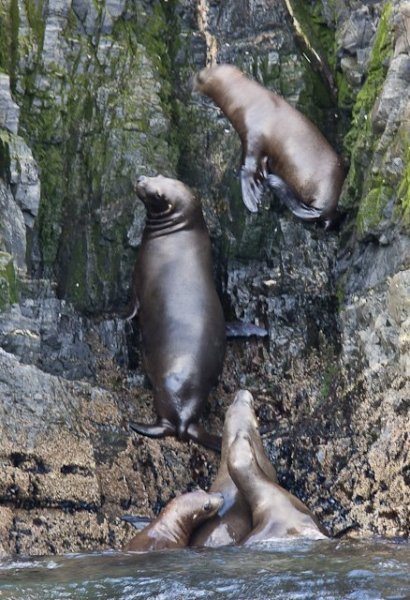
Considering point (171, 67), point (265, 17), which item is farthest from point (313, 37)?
point (171, 67)

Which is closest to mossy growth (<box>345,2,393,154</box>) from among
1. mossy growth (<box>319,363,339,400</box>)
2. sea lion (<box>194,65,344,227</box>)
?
sea lion (<box>194,65,344,227</box>)

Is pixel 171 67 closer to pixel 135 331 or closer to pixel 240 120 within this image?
pixel 240 120

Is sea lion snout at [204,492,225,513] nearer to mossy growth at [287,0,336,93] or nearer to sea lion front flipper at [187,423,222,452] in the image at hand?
sea lion front flipper at [187,423,222,452]

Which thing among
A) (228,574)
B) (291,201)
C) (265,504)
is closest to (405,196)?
(291,201)

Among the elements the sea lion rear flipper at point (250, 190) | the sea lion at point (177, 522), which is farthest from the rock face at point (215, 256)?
the sea lion at point (177, 522)

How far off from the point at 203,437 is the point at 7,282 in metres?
1.99

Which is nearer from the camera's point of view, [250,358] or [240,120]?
[250,358]

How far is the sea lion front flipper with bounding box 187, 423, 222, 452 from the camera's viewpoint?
1051 centimetres

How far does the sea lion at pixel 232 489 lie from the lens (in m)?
9.05

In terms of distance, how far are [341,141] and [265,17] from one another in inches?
53.9

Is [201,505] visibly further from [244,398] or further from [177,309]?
[177,309]

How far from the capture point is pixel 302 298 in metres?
11.4

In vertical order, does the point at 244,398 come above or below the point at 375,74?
below

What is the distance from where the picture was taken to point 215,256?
1188 cm
